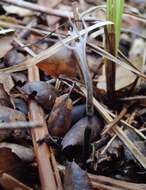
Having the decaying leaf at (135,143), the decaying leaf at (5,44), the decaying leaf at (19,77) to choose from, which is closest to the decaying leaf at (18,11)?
the decaying leaf at (5,44)

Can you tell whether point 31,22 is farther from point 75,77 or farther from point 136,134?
point 136,134

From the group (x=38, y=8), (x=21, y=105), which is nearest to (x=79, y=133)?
(x=21, y=105)

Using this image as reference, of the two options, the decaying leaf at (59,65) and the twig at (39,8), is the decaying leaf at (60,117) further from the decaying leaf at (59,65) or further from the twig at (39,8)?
the twig at (39,8)

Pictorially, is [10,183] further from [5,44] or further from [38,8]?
[38,8]

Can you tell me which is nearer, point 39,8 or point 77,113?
point 77,113

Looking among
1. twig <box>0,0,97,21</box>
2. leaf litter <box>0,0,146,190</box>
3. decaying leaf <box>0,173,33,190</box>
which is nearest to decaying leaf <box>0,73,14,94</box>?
leaf litter <box>0,0,146,190</box>

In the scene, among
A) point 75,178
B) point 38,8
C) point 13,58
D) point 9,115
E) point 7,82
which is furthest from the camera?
point 38,8
